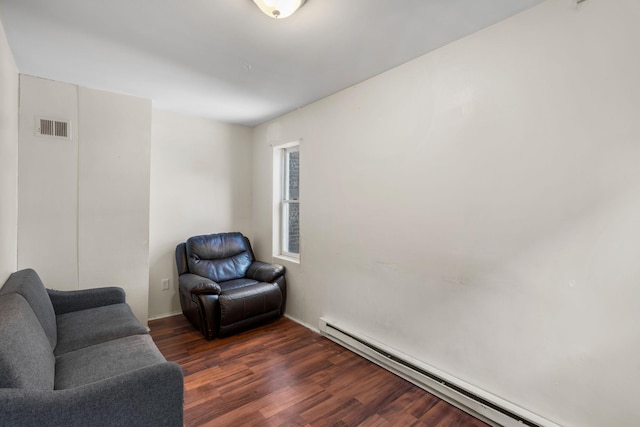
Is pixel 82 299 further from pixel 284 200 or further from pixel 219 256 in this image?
pixel 284 200

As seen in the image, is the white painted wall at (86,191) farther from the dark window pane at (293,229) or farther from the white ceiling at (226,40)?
the dark window pane at (293,229)

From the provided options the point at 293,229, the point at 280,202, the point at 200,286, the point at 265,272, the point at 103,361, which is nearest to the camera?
the point at 103,361

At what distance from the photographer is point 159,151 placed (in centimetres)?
337

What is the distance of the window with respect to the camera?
368 cm

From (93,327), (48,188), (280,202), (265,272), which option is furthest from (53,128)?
(265,272)

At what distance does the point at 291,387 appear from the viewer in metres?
2.11

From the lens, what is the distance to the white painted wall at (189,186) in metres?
3.38

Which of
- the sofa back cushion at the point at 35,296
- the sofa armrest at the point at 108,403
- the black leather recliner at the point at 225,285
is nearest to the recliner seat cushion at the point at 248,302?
the black leather recliner at the point at 225,285

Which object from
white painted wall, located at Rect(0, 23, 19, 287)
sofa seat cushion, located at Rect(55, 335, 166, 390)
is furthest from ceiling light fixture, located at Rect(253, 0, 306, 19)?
sofa seat cushion, located at Rect(55, 335, 166, 390)

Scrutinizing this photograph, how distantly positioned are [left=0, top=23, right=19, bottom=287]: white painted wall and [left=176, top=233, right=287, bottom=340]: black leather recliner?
1332 millimetres

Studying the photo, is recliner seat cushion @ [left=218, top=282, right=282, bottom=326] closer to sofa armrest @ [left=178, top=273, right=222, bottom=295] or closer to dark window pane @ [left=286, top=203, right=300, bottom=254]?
sofa armrest @ [left=178, top=273, right=222, bottom=295]

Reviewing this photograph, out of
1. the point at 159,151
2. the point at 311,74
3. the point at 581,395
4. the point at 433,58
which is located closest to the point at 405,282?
the point at 581,395

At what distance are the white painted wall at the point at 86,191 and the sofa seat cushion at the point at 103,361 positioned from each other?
4.12ft

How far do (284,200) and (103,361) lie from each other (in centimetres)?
246
